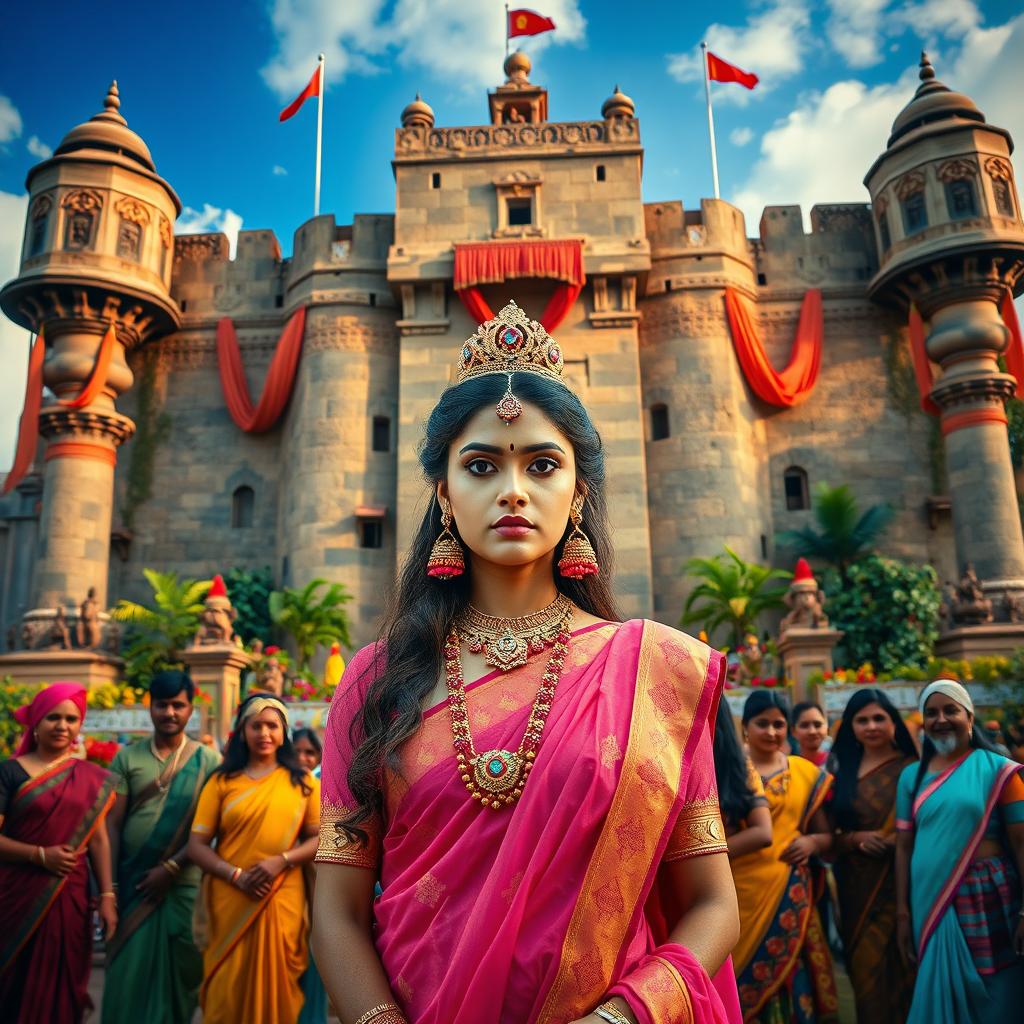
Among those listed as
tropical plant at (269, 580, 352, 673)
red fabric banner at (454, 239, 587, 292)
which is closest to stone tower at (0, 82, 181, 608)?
tropical plant at (269, 580, 352, 673)

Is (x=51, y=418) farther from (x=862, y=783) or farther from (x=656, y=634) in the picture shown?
(x=656, y=634)

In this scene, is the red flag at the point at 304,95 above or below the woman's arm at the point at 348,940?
above

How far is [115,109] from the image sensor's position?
19.0 metres

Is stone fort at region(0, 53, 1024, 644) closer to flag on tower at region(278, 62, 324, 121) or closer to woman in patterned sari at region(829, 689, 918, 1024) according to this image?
flag on tower at region(278, 62, 324, 121)

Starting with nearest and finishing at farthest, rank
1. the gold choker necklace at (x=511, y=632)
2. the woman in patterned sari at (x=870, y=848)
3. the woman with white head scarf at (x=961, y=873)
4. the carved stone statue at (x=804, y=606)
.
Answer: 1. the gold choker necklace at (x=511, y=632)
2. the woman with white head scarf at (x=961, y=873)
3. the woman in patterned sari at (x=870, y=848)
4. the carved stone statue at (x=804, y=606)

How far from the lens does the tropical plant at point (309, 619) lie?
1585 cm

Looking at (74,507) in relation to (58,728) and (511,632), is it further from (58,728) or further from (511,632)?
(511,632)

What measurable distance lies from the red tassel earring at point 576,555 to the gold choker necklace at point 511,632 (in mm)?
85

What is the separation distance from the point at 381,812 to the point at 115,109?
2080cm

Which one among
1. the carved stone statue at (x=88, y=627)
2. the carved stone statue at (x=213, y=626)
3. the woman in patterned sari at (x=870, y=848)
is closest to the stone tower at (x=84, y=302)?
the carved stone statue at (x=88, y=627)

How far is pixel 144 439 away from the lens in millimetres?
19203

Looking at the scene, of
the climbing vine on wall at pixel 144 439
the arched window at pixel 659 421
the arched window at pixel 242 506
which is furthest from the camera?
the arched window at pixel 242 506

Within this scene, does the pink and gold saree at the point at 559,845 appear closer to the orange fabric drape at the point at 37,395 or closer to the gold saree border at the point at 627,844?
the gold saree border at the point at 627,844

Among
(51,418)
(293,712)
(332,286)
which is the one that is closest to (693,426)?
(332,286)
